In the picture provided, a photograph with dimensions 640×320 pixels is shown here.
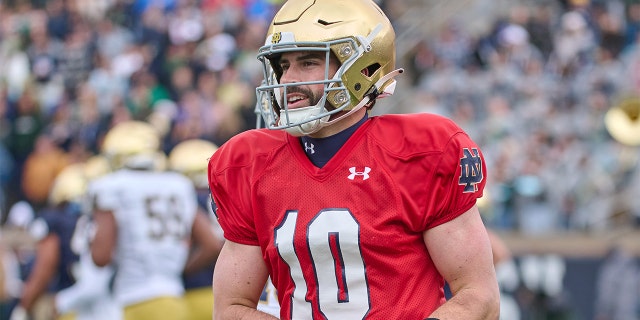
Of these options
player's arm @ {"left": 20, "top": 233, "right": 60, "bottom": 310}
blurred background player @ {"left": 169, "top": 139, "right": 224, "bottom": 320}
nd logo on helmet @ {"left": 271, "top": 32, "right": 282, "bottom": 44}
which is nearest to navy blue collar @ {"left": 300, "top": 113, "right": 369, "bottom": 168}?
nd logo on helmet @ {"left": 271, "top": 32, "right": 282, "bottom": 44}

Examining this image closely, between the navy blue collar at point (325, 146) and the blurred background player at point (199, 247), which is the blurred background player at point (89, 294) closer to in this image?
the blurred background player at point (199, 247)

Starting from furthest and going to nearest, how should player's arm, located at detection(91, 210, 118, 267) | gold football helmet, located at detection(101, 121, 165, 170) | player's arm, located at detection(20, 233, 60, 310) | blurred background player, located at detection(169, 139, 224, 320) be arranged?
player's arm, located at detection(20, 233, 60, 310) → blurred background player, located at detection(169, 139, 224, 320) → gold football helmet, located at detection(101, 121, 165, 170) → player's arm, located at detection(91, 210, 118, 267)

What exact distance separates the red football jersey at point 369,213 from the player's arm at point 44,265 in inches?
→ 201

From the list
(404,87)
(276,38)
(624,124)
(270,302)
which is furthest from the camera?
(404,87)

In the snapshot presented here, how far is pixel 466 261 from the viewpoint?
3.48 metres

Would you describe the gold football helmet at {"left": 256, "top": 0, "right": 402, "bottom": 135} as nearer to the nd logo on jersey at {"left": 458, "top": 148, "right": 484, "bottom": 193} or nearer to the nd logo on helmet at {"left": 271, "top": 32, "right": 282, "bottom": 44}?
the nd logo on helmet at {"left": 271, "top": 32, "right": 282, "bottom": 44}

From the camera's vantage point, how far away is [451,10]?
14.4 metres

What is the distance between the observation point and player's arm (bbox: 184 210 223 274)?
7633mm

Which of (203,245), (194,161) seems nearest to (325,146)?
(203,245)

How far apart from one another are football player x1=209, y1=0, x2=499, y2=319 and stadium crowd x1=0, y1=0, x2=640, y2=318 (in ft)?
26.7

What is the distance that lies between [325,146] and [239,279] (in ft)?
1.57

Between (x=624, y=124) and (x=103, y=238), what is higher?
(x=103, y=238)

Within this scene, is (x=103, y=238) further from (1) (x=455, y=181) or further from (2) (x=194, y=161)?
(1) (x=455, y=181)

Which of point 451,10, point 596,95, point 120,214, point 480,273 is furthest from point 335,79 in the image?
point 451,10
